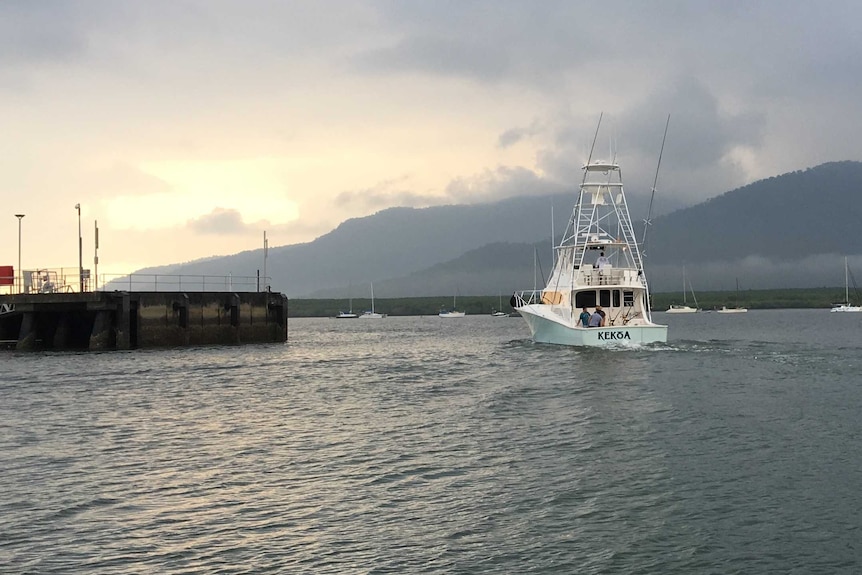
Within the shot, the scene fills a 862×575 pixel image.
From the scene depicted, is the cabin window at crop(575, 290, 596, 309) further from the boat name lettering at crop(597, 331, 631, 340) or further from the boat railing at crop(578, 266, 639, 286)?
the boat name lettering at crop(597, 331, 631, 340)

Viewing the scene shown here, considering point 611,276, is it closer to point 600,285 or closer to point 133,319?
point 600,285

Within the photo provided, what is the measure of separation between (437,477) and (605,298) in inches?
1358

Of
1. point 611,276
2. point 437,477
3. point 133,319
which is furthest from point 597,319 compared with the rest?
point 437,477

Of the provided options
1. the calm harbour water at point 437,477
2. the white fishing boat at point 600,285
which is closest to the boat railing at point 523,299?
the white fishing boat at point 600,285

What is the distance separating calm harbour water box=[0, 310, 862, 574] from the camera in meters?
12.6

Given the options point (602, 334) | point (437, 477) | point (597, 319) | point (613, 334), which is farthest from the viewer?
point (597, 319)

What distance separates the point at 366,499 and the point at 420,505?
1087 millimetres

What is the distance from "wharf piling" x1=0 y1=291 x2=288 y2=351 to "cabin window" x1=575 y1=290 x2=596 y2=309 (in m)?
24.9

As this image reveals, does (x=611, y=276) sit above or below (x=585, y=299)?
above

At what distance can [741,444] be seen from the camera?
20.5m

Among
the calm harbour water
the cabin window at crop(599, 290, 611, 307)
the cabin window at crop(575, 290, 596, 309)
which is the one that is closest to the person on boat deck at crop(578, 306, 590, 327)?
the cabin window at crop(575, 290, 596, 309)

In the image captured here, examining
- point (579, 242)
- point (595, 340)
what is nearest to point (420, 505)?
point (595, 340)

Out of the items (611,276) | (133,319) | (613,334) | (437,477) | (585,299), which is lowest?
(437,477)

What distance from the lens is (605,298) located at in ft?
165
